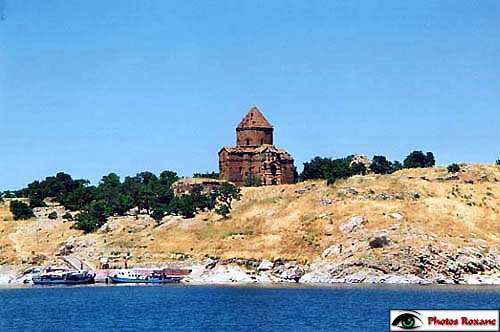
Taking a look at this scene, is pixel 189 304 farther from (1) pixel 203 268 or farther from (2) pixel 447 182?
(2) pixel 447 182

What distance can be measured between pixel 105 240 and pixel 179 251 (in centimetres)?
1559

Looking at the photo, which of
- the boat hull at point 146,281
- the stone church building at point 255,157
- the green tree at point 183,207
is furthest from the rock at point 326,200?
the stone church building at point 255,157

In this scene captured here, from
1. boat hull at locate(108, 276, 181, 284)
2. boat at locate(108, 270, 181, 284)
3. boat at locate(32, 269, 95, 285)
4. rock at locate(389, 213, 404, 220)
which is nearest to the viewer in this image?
boat hull at locate(108, 276, 181, 284)

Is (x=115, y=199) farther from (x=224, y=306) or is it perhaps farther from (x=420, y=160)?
(x=224, y=306)

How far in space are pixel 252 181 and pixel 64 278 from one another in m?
48.7

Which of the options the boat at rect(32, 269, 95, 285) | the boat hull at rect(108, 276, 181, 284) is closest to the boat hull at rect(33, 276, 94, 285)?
the boat at rect(32, 269, 95, 285)

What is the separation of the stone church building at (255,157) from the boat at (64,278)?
150 feet

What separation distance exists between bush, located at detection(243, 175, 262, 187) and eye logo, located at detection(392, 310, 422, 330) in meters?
125

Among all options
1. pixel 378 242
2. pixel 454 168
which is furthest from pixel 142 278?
pixel 454 168

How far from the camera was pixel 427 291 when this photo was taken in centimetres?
10638

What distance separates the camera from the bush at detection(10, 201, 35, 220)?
168 meters

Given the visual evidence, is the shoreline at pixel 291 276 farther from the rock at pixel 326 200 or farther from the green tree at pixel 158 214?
the green tree at pixel 158 214

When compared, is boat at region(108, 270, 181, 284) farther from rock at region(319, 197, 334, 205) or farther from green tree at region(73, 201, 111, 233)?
rock at region(319, 197, 334, 205)

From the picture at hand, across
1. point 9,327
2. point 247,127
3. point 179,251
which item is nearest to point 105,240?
point 179,251
